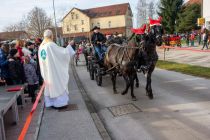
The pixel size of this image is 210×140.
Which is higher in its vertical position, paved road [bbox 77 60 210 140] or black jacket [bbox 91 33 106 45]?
black jacket [bbox 91 33 106 45]

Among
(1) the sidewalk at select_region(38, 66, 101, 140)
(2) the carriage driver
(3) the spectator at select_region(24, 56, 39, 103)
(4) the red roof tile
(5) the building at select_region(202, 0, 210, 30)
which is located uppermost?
(4) the red roof tile

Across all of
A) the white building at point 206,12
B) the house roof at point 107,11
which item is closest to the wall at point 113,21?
the house roof at point 107,11

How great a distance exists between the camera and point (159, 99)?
8383mm

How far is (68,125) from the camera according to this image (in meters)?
6.54

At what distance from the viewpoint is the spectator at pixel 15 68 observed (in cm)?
866

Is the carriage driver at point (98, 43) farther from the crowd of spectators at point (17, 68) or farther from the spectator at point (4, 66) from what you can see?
the spectator at point (4, 66)

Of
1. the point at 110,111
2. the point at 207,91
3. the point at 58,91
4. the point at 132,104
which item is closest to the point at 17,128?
the point at 58,91

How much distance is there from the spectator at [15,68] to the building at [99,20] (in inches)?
3275

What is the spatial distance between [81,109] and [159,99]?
2.28m

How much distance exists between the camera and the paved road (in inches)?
222

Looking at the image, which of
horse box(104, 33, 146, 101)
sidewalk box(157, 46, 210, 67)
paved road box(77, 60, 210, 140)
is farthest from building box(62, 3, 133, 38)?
horse box(104, 33, 146, 101)

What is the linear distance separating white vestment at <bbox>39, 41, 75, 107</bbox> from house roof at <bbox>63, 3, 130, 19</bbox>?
278 feet

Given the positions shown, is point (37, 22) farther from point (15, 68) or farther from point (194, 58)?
point (15, 68)

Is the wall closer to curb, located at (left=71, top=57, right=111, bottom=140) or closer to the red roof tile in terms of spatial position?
the red roof tile
